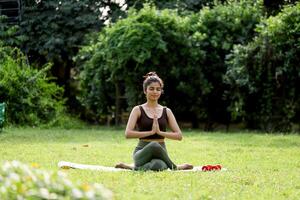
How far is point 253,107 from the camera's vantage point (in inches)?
707

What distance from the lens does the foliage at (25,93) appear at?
18.0 metres

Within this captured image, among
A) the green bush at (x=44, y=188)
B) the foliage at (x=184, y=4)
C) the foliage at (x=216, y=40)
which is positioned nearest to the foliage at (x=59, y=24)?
the foliage at (x=184, y=4)

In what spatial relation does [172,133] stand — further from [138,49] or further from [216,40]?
[216,40]

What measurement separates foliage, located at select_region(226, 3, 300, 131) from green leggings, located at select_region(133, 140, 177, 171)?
9.09 meters

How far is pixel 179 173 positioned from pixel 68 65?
17015 mm

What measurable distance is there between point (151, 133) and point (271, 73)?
9391mm

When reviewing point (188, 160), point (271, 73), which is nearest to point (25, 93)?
point (271, 73)

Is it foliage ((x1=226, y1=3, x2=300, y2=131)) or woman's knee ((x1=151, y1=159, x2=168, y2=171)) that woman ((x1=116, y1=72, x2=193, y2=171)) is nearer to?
woman's knee ((x1=151, y1=159, x2=168, y2=171))

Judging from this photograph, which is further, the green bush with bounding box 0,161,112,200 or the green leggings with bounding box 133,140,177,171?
the green leggings with bounding box 133,140,177,171

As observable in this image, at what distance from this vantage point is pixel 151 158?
8.05 m

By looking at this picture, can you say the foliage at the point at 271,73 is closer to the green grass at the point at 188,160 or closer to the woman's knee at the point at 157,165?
the green grass at the point at 188,160

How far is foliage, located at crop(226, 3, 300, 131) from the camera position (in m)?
16.5

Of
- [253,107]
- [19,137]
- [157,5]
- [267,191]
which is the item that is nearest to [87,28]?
[157,5]

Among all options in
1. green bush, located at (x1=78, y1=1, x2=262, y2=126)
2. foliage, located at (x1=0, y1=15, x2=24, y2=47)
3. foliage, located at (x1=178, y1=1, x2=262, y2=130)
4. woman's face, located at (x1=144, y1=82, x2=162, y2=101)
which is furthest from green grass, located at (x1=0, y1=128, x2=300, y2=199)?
foliage, located at (x1=0, y1=15, x2=24, y2=47)
